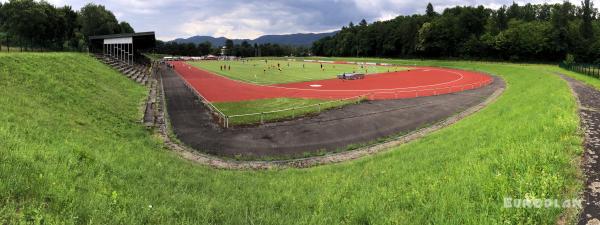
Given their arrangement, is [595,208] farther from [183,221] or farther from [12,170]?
[12,170]

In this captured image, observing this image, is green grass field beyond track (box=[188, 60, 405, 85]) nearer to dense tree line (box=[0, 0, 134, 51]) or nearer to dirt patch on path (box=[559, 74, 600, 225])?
dense tree line (box=[0, 0, 134, 51])

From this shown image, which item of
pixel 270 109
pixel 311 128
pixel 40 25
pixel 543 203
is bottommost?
pixel 311 128

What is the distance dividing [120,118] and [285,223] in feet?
54.6

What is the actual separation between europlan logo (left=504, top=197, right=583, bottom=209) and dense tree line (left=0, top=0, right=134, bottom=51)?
2487 inches

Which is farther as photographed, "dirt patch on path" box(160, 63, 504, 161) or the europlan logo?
"dirt patch on path" box(160, 63, 504, 161)

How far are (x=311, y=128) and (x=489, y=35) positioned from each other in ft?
313

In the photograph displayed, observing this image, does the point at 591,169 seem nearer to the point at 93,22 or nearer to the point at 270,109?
the point at 270,109

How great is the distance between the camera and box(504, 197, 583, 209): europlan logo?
A: 5.84 meters

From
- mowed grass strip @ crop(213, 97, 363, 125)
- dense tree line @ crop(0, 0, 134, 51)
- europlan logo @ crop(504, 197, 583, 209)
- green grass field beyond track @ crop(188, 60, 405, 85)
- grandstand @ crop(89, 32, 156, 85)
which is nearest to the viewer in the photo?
europlan logo @ crop(504, 197, 583, 209)

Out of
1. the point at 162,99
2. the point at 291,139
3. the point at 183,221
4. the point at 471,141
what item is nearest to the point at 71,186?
the point at 183,221

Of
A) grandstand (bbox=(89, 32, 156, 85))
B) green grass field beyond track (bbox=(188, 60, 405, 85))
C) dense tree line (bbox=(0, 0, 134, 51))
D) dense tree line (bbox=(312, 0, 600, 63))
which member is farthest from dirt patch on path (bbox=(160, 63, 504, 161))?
dense tree line (bbox=(312, 0, 600, 63))

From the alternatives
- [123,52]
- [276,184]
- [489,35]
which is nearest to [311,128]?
[276,184]

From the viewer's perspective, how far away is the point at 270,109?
→ 3075cm

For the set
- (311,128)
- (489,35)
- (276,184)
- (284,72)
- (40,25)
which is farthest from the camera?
(489,35)
